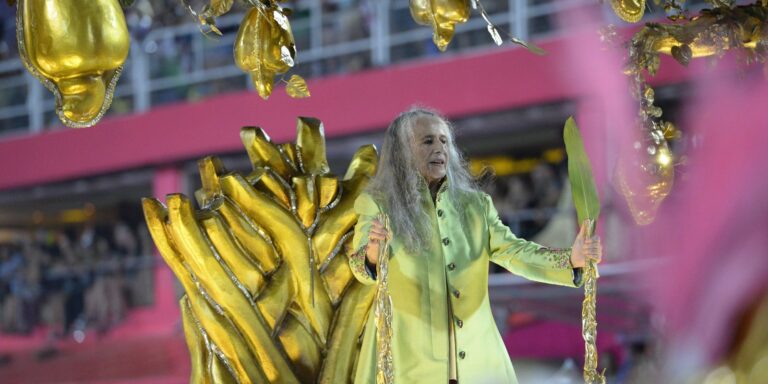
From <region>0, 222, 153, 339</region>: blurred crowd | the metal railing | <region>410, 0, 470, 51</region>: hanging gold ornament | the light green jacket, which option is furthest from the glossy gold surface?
<region>0, 222, 153, 339</region>: blurred crowd

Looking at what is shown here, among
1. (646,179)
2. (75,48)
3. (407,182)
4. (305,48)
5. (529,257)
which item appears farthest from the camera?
(305,48)

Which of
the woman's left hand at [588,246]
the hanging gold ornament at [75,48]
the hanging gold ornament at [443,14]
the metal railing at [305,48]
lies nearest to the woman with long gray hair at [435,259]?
the woman's left hand at [588,246]

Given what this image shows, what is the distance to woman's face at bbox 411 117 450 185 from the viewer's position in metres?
2.21

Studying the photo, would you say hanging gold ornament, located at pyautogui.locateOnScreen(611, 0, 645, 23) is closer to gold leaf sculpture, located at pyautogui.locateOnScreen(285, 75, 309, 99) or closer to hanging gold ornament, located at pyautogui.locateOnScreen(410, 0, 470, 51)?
hanging gold ornament, located at pyautogui.locateOnScreen(410, 0, 470, 51)

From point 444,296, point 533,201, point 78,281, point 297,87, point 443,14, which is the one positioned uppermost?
point 443,14

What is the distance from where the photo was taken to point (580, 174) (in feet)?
4.91

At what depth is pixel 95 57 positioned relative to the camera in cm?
135

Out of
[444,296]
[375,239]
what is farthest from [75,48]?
[444,296]

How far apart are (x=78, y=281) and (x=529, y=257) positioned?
723cm

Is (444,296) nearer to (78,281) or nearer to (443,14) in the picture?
(443,14)

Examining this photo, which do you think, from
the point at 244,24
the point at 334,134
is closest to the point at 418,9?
the point at 244,24

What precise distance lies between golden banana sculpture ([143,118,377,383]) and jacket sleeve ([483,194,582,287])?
0.88 feet

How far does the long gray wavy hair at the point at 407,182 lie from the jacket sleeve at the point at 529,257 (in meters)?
0.08

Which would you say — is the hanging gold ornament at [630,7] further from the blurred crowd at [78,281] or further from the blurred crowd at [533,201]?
the blurred crowd at [78,281]
